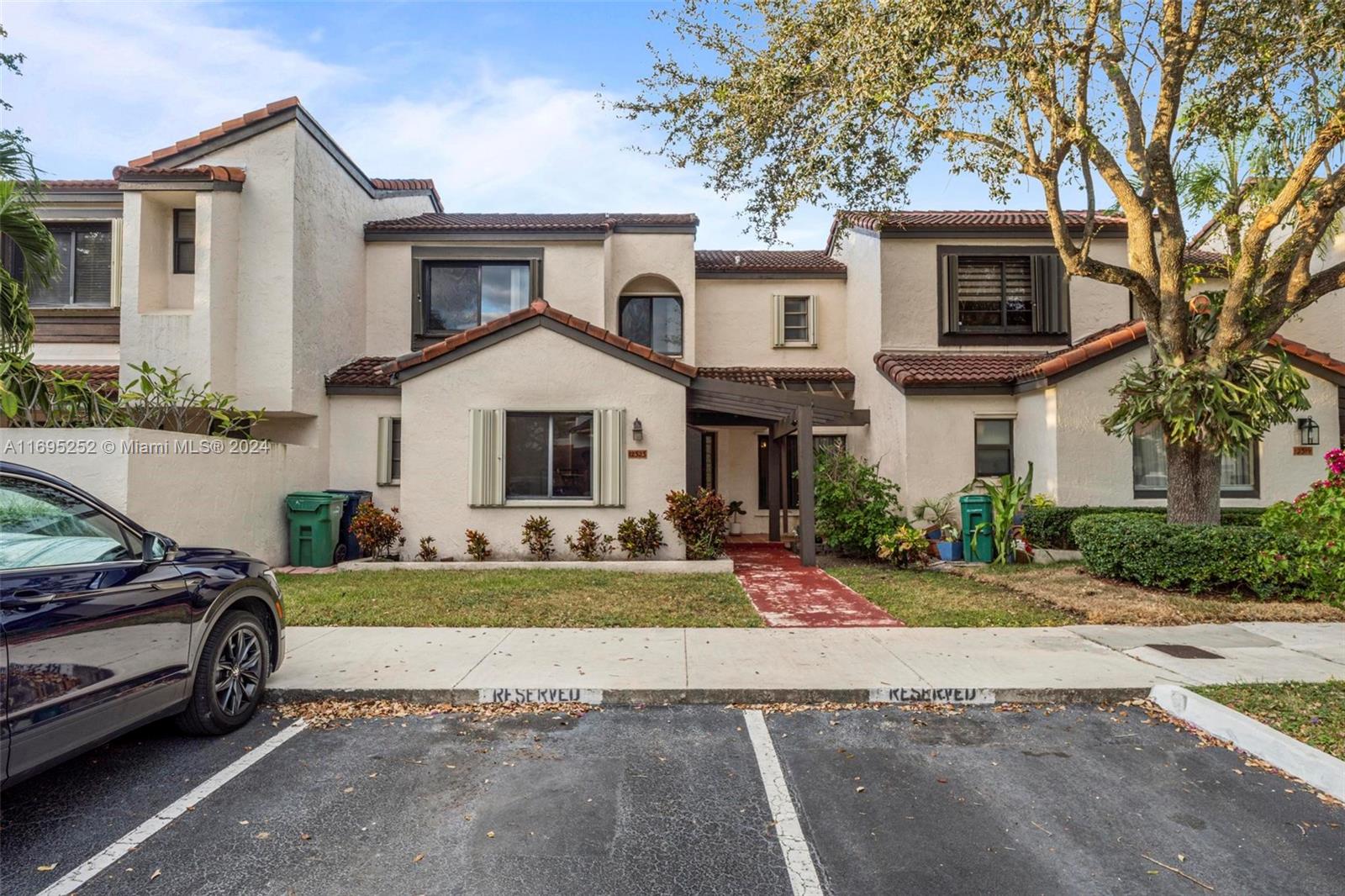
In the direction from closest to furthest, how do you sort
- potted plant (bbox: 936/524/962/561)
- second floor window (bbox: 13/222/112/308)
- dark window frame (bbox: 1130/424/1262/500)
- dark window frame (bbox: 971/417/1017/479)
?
dark window frame (bbox: 1130/424/1262/500), potted plant (bbox: 936/524/962/561), dark window frame (bbox: 971/417/1017/479), second floor window (bbox: 13/222/112/308)

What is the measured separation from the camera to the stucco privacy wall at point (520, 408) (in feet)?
35.8

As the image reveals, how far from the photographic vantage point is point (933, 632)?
22.8ft

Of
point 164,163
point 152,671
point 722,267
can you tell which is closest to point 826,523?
point 722,267

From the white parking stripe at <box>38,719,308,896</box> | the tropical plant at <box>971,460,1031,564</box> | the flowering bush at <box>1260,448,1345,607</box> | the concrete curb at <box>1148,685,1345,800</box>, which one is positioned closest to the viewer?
the white parking stripe at <box>38,719,308,896</box>

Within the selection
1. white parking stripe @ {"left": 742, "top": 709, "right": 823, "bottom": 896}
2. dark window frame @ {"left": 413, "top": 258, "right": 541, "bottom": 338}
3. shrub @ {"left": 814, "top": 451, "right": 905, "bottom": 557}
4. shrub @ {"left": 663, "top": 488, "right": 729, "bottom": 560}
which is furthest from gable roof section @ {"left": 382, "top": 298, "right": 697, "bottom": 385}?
white parking stripe @ {"left": 742, "top": 709, "right": 823, "bottom": 896}

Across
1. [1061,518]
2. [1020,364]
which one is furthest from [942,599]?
[1020,364]

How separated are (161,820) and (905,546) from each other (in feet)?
33.0

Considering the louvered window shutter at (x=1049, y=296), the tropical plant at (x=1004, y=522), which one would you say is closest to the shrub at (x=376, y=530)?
the tropical plant at (x=1004, y=522)

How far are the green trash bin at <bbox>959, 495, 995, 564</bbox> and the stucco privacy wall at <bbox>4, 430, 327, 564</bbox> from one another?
11.3 meters

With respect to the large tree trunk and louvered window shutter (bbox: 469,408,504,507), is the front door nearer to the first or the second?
louvered window shutter (bbox: 469,408,504,507)

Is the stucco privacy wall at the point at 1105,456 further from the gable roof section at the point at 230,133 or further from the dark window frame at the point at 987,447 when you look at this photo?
the gable roof section at the point at 230,133

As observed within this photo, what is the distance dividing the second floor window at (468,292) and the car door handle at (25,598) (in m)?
12.0

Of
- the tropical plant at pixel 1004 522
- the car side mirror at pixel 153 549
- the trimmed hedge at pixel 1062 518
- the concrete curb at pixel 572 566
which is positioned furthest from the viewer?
the tropical plant at pixel 1004 522

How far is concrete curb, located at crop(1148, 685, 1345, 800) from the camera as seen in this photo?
12.4 feet
